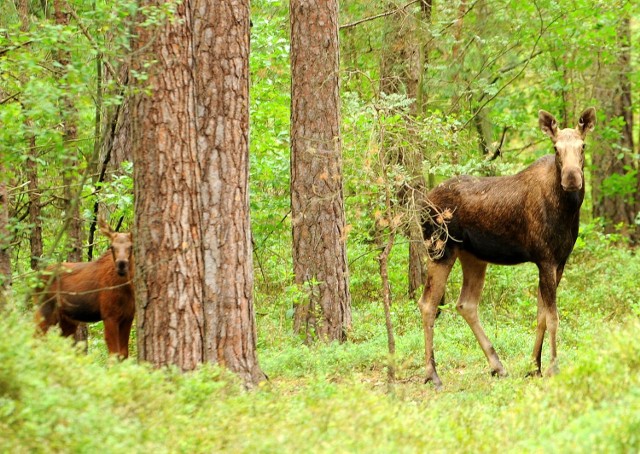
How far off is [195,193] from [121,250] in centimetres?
300

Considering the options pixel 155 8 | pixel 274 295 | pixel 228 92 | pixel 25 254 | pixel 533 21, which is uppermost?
pixel 533 21

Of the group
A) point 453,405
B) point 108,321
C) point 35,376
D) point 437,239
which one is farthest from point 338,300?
point 35,376

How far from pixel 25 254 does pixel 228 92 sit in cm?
897

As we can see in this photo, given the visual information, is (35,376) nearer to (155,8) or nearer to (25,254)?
(155,8)

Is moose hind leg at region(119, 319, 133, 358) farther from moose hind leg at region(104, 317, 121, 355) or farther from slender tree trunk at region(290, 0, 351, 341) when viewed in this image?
slender tree trunk at region(290, 0, 351, 341)

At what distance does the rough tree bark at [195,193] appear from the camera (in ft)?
26.5

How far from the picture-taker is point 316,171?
1279cm

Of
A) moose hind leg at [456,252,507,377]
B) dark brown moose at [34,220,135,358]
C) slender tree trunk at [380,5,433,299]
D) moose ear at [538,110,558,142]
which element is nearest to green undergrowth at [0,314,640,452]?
moose hind leg at [456,252,507,377]

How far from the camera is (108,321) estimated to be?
11.4 metres

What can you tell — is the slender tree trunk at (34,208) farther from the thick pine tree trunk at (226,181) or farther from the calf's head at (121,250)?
the thick pine tree trunk at (226,181)

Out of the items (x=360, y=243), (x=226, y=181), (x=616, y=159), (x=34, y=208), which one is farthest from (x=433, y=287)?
(x=616, y=159)

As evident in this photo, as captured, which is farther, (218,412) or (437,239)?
→ (437,239)

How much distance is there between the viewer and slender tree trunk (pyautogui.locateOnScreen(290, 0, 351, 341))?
41.7 ft

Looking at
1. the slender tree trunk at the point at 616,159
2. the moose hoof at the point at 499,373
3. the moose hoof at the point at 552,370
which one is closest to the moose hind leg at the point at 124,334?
the moose hoof at the point at 499,373
